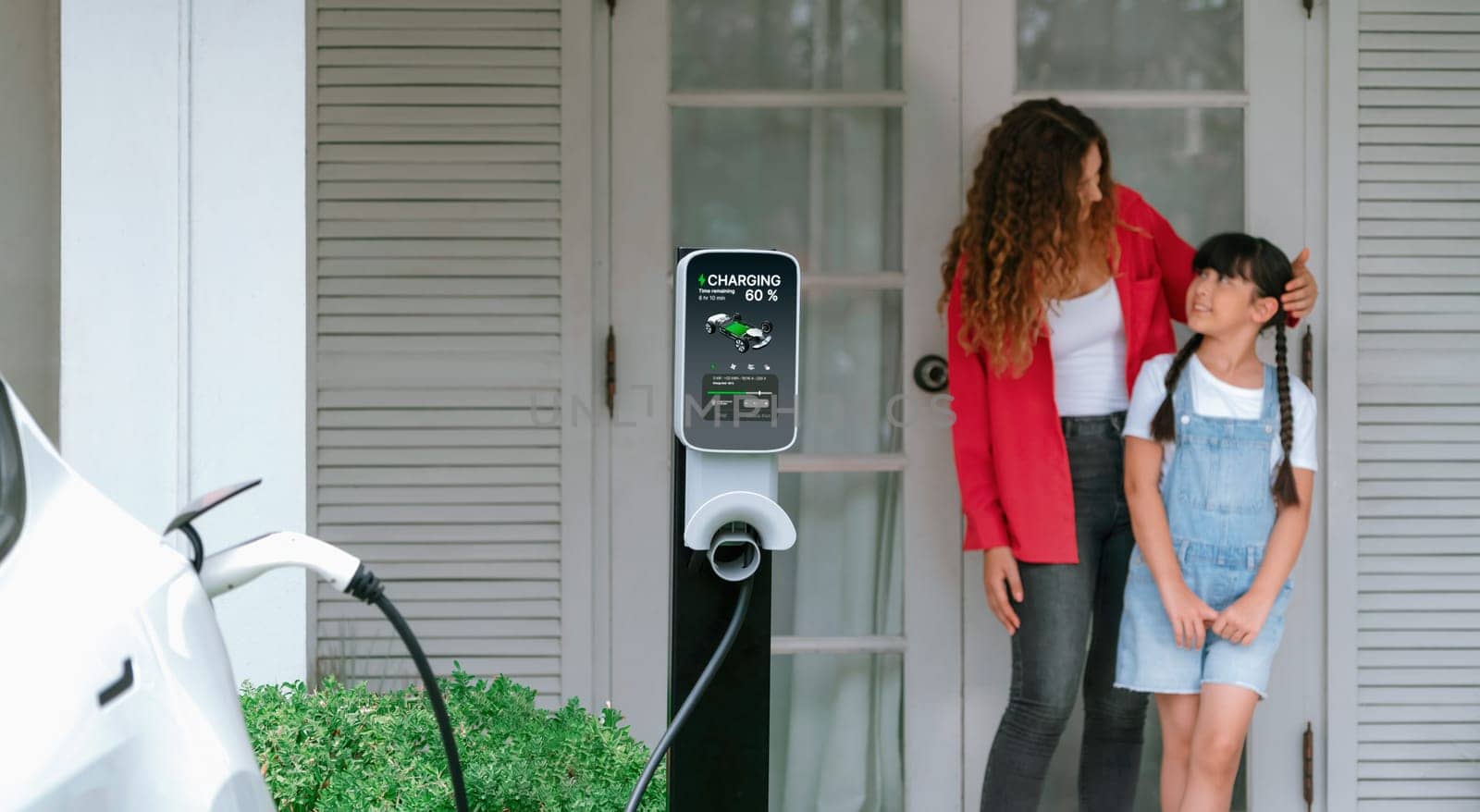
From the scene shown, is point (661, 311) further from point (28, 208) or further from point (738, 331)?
point (738, 331)

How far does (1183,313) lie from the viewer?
2541mm

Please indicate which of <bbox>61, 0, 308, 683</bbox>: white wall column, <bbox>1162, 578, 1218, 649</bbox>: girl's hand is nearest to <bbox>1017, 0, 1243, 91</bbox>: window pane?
<bbox>1162, 578, 1218, 649</bbox>: girl's hand

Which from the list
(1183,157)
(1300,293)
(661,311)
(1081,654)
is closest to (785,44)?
(661,311)

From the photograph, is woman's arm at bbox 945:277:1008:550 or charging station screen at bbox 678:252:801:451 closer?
charging station screen at bbox 678:252:801:451

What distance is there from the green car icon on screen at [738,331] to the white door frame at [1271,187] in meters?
1.62

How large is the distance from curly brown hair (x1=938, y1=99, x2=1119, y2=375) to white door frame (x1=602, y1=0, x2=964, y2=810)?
318 mm

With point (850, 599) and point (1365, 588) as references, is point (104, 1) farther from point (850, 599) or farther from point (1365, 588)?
point (1365, 588)

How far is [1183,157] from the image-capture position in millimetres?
2781

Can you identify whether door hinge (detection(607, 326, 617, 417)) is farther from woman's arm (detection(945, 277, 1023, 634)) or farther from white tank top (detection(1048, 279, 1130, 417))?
white tank top (detection(1048, 279, 1130, 417))

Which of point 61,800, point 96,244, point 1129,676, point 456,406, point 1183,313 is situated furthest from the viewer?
point 456,406

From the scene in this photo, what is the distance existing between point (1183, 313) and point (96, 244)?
1977 mm

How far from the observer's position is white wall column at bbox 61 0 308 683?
1.91m

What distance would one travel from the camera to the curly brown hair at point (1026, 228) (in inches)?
90.7

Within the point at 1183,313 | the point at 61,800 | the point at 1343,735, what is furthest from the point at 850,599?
the point at 61,800
